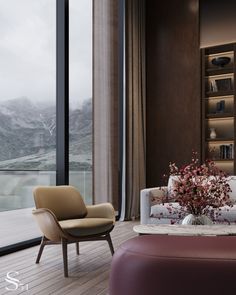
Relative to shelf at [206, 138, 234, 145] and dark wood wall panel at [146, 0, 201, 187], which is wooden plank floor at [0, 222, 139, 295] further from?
shelf at [206, 138, 234, 145]

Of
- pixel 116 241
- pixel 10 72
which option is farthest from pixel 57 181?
pixel 10 72

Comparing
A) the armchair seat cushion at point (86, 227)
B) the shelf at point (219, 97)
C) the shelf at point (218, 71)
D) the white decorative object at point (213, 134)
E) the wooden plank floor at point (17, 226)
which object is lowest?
the wooden plank floor at point (17, 226)

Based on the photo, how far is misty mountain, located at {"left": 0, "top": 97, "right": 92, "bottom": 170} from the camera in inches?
177

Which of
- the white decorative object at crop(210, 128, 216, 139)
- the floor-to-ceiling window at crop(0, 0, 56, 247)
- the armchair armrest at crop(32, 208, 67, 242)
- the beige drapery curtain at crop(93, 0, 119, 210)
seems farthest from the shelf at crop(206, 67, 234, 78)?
the armchair armrest at crop(32, 208, 67, 242)

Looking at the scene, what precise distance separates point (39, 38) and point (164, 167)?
285 centimetres

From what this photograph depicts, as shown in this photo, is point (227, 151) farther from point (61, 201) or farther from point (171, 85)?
point (61, 201)

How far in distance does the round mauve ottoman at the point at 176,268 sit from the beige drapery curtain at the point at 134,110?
15.6ft

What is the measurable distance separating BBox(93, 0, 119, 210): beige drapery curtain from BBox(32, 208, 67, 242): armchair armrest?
2.23m

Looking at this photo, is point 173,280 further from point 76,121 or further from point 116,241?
point 76,121

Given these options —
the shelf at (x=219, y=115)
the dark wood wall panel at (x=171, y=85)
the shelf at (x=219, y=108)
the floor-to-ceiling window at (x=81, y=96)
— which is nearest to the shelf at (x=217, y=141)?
the shelf at (x=219, y=108)

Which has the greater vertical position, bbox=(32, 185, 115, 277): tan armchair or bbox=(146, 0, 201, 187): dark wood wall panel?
bbox=(146, 0, 201, 187): dark wood wall panel

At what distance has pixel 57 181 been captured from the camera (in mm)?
4789

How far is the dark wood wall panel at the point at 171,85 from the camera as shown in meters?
6.21

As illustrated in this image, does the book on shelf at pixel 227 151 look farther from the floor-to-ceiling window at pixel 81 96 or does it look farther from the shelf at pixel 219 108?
the floor-to-ceiling window at pixel 81 96
